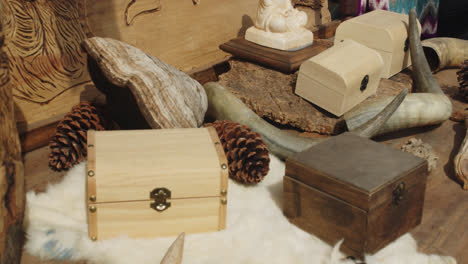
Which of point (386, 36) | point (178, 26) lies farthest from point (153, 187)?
point (386, 36)

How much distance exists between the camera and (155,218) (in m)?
1.24

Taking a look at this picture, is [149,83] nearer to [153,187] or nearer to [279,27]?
[153,187]

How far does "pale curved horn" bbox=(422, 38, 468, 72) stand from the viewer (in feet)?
7.72

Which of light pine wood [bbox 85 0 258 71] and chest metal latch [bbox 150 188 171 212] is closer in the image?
chest metal latch [bbox 150 188 171 212]

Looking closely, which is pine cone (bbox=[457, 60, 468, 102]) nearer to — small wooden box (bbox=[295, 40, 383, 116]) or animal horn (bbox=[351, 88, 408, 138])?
small wooden box (bbox=[295, 40, 383, 116])

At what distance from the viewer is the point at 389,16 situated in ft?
7.50

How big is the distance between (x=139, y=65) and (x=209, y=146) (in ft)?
1.39

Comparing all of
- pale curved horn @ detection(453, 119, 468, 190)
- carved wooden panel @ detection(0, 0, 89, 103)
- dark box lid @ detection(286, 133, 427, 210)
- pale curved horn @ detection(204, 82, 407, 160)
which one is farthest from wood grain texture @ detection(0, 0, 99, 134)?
pale curved horn @ detection(453, 119, 468, 190)

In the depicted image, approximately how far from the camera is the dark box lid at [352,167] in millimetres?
1146

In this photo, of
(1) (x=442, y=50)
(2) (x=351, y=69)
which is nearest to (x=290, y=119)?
(2) (x=351, y=69)

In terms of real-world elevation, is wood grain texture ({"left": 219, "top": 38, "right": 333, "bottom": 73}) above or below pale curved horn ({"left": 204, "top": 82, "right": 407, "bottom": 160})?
above

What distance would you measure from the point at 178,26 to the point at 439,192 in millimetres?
1283

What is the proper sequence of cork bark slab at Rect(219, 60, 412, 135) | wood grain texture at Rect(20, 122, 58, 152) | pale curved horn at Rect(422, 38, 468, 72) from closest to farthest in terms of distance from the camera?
wood grain texture at Rect(20, 122, 58, 152) < cork bark slab at Rect(219, 60, 412, 135) < pale curved horn at Rect(422, 38, 468, 72)

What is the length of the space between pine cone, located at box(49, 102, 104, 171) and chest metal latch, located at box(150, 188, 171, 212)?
18.3 inches
